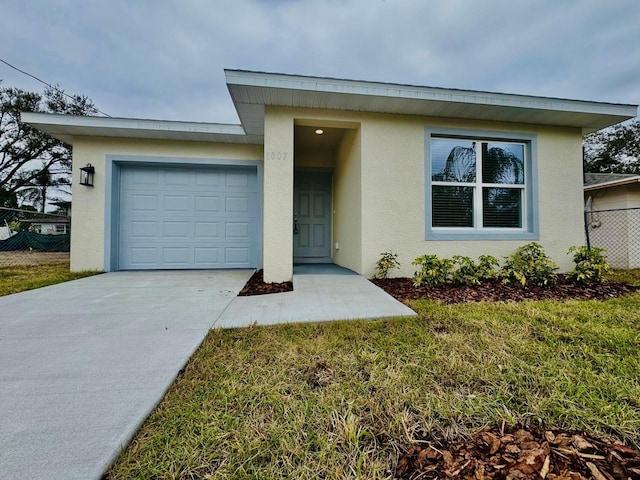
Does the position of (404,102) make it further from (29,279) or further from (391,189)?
(29,279)


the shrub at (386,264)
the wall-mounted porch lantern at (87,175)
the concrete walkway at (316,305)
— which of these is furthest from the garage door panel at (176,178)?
the shrub at (386,264)

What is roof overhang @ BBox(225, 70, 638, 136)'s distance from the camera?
383 centimetres

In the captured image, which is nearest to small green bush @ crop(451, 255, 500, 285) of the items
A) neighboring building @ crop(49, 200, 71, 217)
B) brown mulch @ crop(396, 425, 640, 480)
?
brown mulch @ crop(396, 425, 640, 480)

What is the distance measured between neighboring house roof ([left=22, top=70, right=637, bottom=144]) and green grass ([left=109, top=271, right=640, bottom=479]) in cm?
336

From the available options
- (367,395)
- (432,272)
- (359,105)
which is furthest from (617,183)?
(367,395)

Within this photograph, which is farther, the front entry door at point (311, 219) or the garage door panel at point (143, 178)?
the front entry door at point (311, 219)

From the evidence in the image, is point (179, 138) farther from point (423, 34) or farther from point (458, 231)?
point (423, 34)

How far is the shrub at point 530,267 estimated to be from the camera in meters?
4.13

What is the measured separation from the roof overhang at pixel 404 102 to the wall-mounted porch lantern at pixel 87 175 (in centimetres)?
345

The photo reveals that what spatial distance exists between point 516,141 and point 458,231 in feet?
6.70

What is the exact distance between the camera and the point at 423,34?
26.9 ft

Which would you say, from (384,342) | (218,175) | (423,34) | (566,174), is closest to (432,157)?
(566,174)

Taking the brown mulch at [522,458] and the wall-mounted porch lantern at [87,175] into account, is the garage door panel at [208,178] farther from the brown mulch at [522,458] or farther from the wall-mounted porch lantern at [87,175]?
the brown mulch at [522,458]

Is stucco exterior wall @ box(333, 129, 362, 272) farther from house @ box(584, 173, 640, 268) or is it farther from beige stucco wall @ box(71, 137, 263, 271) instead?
house @ box(584, 173, 640, 268)
